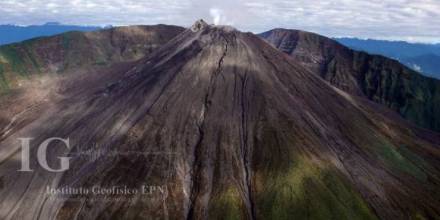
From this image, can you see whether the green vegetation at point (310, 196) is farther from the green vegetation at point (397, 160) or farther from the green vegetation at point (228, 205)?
the green vegetation at point (397, 160)

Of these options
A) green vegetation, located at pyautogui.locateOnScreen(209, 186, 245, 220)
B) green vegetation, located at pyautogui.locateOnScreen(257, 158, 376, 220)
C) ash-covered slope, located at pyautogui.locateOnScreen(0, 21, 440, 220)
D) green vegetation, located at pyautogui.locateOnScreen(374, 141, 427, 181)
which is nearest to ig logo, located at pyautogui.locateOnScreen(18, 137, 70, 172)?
ash-covered slope, located at pyautogui.locateOnScreen(0, 21, 440, 220)

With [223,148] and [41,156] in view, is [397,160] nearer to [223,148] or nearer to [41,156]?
[223,148]

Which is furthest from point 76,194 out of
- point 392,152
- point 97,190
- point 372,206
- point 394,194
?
point 392,152

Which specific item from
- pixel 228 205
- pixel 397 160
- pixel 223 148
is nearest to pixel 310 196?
pixel 228 205

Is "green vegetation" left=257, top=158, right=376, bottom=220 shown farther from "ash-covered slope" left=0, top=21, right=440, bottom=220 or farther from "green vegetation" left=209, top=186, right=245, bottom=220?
"green vegetation" left=209, top=186, right=245, bottom=220

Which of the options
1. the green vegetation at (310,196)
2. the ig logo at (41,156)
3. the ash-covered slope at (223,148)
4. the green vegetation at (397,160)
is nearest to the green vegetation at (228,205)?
the ash-covered slope at (223,148)

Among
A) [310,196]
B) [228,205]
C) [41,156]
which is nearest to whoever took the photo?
[228,205]

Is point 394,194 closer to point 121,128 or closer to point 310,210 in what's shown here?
point 310,210

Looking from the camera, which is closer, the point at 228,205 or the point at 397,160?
the point at 228,205
